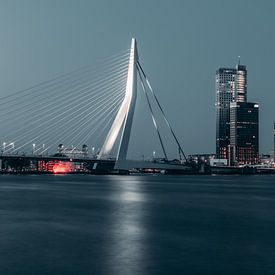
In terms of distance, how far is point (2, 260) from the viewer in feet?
51.4

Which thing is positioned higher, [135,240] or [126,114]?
[126,114]

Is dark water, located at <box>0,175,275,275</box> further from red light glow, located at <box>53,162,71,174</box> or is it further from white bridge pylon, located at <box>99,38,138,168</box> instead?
red light glow, located at <box>53,162,71,174</box>

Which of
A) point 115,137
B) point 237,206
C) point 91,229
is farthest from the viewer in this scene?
point 115,137

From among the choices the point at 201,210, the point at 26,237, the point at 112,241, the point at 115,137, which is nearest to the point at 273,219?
the point at 201,210

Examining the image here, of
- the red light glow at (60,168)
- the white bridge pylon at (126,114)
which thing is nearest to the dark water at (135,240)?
the white bridge pylon at (126,114)

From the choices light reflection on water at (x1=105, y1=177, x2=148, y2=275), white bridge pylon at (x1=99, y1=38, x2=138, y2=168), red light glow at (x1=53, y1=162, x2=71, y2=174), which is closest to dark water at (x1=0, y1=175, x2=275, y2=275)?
light reflection on water at (x1=105, y1=177, x2=148, y2=275)

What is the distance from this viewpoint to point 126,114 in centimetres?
6012

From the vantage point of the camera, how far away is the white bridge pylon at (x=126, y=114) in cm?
6016

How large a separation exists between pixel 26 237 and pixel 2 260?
425 cm

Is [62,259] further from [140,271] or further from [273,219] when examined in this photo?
[273,219]

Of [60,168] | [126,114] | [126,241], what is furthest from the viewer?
[60,168]

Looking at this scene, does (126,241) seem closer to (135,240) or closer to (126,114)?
(135,240)

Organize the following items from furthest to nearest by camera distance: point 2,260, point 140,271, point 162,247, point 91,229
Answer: point 91,229
point 162,247
point 2,260
point 140,271

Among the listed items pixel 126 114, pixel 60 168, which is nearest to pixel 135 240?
pixel 126 114
